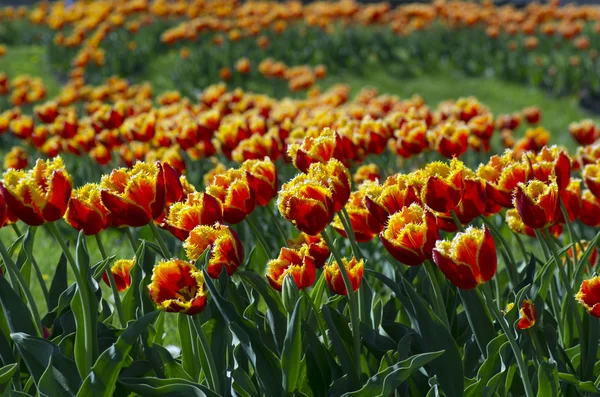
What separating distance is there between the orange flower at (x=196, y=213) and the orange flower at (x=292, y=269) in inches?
6.7

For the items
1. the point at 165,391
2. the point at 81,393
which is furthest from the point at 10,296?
the point at 165,391

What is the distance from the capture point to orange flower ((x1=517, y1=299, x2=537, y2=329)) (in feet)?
6.09

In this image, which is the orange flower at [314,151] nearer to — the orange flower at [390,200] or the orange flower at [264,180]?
the orange flower at [264,180]

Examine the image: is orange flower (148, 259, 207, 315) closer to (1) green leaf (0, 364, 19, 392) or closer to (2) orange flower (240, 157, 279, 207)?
(1) green leaf (0, 364, 19, 392)

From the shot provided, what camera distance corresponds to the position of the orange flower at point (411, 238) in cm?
173

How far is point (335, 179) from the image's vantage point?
179 centimetres

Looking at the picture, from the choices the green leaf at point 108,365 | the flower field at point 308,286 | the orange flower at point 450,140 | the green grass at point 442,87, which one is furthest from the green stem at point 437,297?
the green grass at point 442,87

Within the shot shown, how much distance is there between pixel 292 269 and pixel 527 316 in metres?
0.53

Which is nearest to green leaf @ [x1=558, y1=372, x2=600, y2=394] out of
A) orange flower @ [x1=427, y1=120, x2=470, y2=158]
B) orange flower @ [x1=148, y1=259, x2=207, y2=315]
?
orange flower @ [x1=148, y1=259, x2=207, y2=315]

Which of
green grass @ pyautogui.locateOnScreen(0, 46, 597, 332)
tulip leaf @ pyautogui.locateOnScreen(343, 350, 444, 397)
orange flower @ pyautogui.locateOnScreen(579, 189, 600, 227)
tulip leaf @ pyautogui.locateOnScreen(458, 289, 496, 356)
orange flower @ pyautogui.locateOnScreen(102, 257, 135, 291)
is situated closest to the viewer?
tulip leaf @ pyautogui.locateOnScreen(343, 350, 444, 397)

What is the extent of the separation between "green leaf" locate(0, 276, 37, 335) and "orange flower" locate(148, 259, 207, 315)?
1.25 feet

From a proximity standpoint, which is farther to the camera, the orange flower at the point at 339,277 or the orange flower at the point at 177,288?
the orange flower at the point at 339,277

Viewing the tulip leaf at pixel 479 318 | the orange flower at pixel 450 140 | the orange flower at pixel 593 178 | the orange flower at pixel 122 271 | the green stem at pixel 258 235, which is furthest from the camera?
the orange flower at pixel 450 140

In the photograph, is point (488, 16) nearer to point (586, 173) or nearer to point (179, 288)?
point (586, 173)
